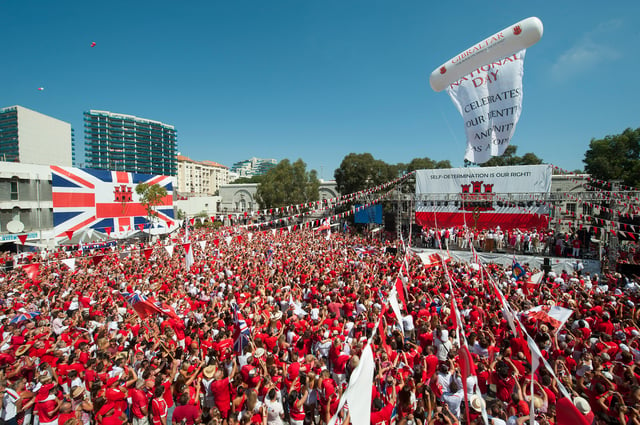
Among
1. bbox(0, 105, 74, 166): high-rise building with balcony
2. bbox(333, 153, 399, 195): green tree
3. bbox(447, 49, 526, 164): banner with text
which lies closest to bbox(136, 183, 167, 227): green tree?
bbox(0, 105, 74, 166): high-rise building with balcony

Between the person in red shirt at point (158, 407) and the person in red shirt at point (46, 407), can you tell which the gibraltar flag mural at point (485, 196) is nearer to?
the person in red shirt at point (158, 407)

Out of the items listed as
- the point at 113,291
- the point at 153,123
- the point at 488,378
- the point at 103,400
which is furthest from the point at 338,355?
the point at 153,123

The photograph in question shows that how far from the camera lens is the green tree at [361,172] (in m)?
37.4

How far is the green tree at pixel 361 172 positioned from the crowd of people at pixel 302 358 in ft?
92.4

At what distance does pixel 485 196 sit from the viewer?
21.8 m

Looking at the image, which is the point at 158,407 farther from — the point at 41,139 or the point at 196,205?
the point at 196,205

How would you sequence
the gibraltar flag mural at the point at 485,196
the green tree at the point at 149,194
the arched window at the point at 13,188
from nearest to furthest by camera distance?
the gibraltar flag mural at the point at 485,196 < the arched window at the point at 13,188 < the green tree at the point at 149,194

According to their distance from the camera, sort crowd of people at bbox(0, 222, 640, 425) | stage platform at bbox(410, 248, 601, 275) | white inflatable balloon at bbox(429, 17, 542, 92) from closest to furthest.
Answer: crowd of people at bbox(0, 222, 640, 425)
white inflatable balloon at bbox(429, 17, 542, 92)
stage platform at bbox(410, 248, 601, 275)

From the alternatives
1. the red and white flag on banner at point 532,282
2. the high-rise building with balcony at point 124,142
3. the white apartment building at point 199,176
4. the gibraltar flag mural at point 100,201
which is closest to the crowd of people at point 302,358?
the red and white flag on banner at point 532,282

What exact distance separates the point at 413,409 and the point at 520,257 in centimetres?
1666

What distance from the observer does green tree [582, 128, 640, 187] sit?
40.6 metres

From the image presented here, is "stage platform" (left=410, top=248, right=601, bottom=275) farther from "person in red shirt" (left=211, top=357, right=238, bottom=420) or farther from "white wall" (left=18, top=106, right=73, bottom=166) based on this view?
"white wall" (left=18, top=106, right=73, bottom=166)

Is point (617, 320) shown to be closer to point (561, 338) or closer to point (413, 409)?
point (561, 338)

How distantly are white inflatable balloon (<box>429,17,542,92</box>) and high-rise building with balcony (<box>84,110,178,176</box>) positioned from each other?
457ft
